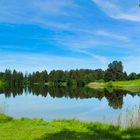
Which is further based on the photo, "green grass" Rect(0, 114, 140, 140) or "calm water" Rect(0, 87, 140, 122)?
"calm water" Rect(0, 87, 140, 122)

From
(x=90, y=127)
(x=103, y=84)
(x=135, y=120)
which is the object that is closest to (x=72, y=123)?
(x=90, y=127)

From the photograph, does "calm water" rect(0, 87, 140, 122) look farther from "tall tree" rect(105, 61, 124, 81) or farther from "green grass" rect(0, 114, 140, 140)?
"tall tree" rect(105, 61, 124, 81)

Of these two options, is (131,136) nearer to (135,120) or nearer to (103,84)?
(135,120)

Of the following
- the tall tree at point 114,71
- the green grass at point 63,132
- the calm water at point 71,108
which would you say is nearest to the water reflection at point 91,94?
the calm water at point 71,108

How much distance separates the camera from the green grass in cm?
1648

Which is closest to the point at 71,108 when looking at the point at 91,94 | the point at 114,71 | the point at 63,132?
the point at 63,132

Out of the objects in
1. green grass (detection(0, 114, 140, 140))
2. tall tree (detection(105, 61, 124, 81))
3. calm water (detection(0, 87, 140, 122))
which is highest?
tall tree (detection(105, 61, 124, 81))

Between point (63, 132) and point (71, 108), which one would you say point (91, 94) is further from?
point (63, 132)

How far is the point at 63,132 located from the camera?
17891 millimetres

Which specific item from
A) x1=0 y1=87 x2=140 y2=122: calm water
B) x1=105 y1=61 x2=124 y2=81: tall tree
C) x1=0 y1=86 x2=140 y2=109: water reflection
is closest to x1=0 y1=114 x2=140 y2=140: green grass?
x1=0 y1=87 x2=140 y2=122: calm water

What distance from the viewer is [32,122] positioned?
2198cm

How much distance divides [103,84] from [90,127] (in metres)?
148

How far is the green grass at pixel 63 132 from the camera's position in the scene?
1648cm

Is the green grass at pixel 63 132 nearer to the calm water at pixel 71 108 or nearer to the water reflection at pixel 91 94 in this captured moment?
the calm water at pixel 71 108
